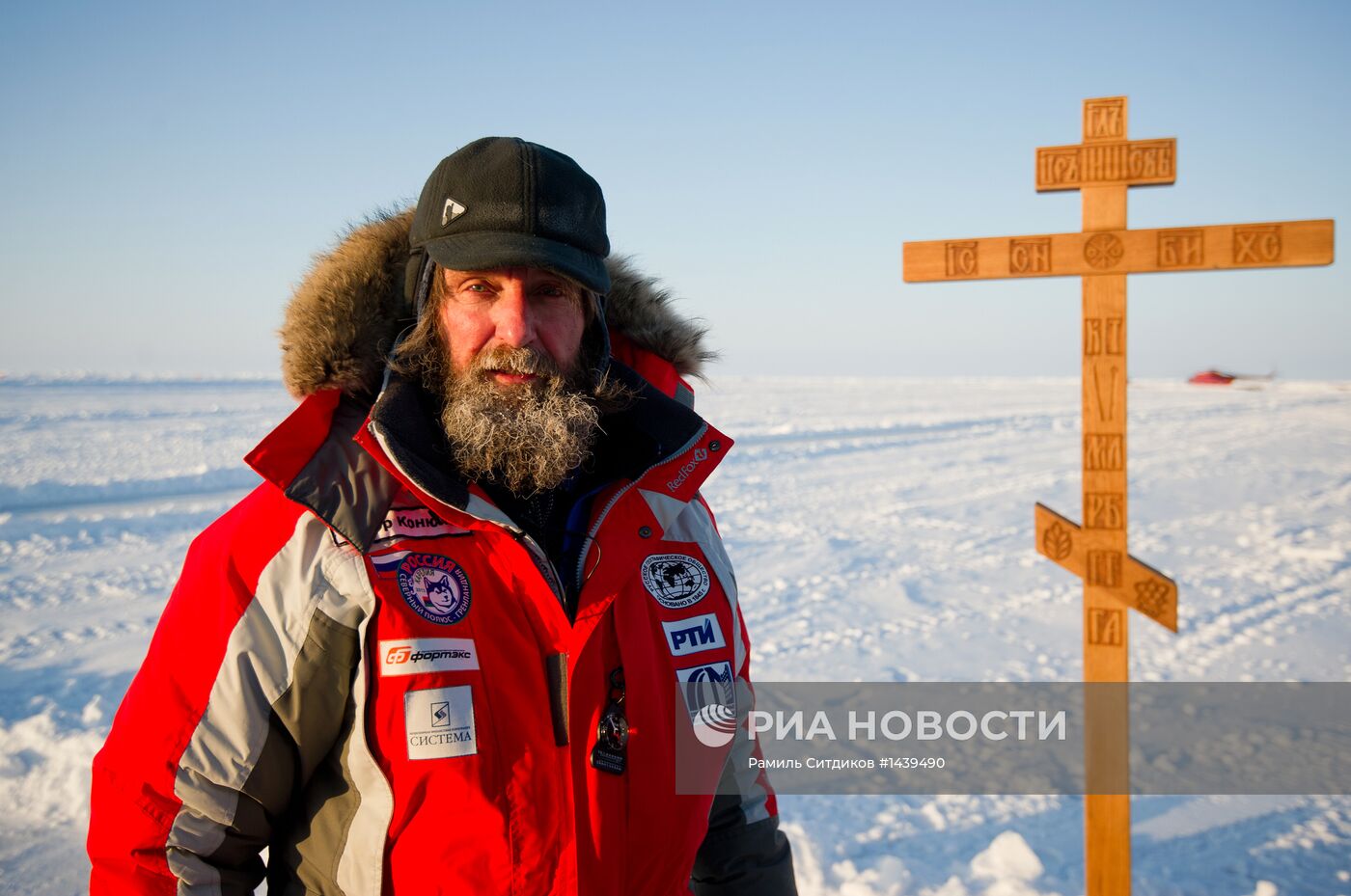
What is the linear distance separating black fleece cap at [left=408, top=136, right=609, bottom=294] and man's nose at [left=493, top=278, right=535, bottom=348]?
3.0 inches

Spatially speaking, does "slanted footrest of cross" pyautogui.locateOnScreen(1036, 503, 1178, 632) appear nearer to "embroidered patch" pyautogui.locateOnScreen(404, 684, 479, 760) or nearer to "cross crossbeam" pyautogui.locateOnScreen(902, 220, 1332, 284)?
"cross crossbeam" pyautogui.locateOnScreen(902, 220, 1332, 284)

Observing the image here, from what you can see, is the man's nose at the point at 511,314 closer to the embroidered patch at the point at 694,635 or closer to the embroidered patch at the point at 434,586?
the embroidered patch at the point at 434,586

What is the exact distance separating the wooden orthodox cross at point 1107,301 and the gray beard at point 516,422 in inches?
64.0

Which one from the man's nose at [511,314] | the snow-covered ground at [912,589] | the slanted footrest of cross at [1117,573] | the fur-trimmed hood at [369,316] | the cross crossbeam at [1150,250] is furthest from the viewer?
the snow-covered ground at [912,589]

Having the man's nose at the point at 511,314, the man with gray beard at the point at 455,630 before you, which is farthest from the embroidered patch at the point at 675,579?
the man's nose at the point at 511,314

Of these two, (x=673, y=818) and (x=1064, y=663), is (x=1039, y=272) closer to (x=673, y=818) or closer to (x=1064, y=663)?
(x=673, y=818)

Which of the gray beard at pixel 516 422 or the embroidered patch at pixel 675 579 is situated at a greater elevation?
the gray beard at pixel 516 422

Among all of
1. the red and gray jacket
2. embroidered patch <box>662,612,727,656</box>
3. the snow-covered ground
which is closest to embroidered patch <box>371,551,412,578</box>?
the red and gray jacket

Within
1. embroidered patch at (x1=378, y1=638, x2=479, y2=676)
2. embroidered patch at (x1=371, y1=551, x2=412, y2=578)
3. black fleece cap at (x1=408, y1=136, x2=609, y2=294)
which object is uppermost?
black fleece cap at (x1=408, y1=136, x2=609, y2=294)

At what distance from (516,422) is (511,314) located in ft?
0.78

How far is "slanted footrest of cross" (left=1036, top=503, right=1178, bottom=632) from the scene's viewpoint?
8.80 feet

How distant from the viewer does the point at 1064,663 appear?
16.6 ft

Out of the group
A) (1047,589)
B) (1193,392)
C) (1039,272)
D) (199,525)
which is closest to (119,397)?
(199,525)

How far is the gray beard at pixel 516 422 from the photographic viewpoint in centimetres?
160
